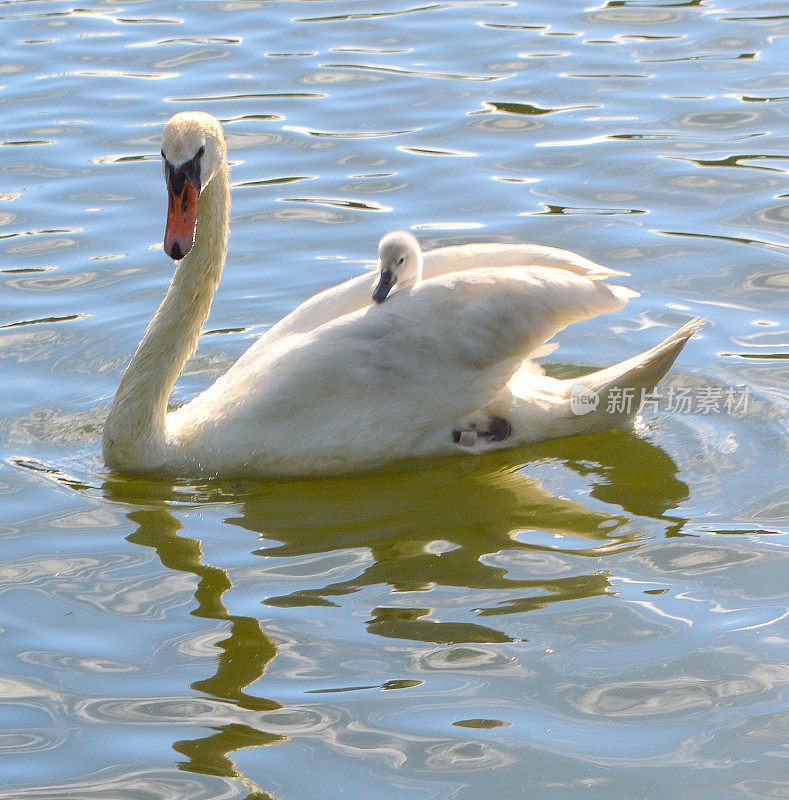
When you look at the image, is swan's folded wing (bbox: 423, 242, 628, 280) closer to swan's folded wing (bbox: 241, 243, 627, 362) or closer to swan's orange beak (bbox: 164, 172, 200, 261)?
swan's folded wing (bbox: 241, 243, 627, 362)

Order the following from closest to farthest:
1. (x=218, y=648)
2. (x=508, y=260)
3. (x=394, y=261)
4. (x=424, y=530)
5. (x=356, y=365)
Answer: (x=218, y=648) < (x=424, y=530) < (x=356, y=365) < (x=394, y=261) < (x=508, y=260)

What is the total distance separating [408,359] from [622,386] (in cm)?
110

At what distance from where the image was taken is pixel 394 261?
674cm

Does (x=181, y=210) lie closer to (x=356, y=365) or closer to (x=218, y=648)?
(x=356, y=365)

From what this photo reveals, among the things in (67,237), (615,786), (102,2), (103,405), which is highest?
(102,2)

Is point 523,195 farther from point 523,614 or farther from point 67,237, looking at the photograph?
point 523,614

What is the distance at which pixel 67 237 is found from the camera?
9.89 m

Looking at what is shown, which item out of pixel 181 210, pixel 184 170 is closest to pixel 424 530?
pixel 181 210

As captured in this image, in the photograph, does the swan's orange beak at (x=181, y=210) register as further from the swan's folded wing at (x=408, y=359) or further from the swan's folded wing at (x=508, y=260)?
the swan's folded wing at (x=508, y=260)

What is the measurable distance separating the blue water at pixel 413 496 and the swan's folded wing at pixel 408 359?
30cm

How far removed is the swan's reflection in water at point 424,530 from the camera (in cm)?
557

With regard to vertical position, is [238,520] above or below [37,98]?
below

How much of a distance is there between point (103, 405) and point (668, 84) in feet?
20.6

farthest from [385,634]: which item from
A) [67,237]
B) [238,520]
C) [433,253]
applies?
[67,237]
